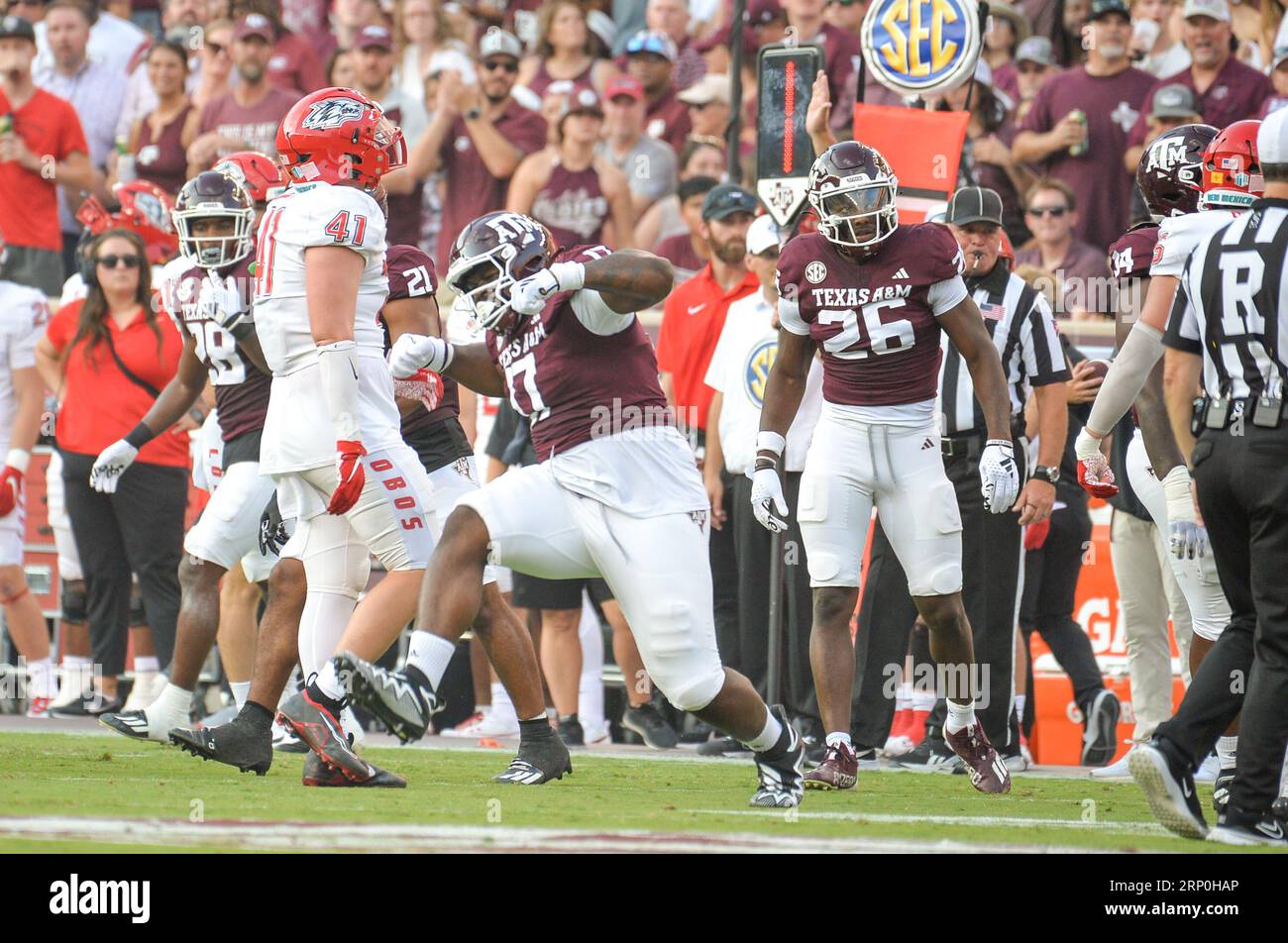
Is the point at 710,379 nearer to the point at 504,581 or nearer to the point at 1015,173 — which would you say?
the point at 504,581

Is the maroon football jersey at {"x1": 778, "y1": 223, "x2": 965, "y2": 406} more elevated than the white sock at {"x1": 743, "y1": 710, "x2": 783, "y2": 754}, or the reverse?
the maroon football jersey at {"x1": 778, "y1": 223, "x2": 965, "y2": 406}

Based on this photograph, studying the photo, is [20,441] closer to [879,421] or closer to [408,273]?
[408,273]

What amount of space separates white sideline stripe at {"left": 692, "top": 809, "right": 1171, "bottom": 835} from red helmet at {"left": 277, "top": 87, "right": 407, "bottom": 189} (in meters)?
2.64

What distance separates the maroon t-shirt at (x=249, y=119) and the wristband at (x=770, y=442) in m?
6.29

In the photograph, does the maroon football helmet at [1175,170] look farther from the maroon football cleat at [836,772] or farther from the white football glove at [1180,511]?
the maroon football cleat at [836,772]

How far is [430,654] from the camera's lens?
5.88 m

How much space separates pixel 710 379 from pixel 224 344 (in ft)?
8.50

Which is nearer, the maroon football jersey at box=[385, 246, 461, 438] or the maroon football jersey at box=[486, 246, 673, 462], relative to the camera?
the maroon football jersey at box=[486, 246, 673, 462]

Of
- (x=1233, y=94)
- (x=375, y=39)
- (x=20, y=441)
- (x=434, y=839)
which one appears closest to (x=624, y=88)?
(x=375, y=39)

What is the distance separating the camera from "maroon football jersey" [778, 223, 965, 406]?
7441 mm

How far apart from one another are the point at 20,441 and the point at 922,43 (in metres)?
5.43

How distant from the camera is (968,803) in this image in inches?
276

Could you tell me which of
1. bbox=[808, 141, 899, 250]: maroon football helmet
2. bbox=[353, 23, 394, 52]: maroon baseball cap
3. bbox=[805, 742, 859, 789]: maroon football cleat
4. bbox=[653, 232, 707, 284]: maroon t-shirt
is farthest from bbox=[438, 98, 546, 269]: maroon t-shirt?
bbox=[805, 742, 859, 789]: maroon football cleat

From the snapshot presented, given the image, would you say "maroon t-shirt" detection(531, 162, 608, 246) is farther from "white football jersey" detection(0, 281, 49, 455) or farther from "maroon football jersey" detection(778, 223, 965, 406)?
"maroon football jersey" detection(778, 223, 965, 406)
